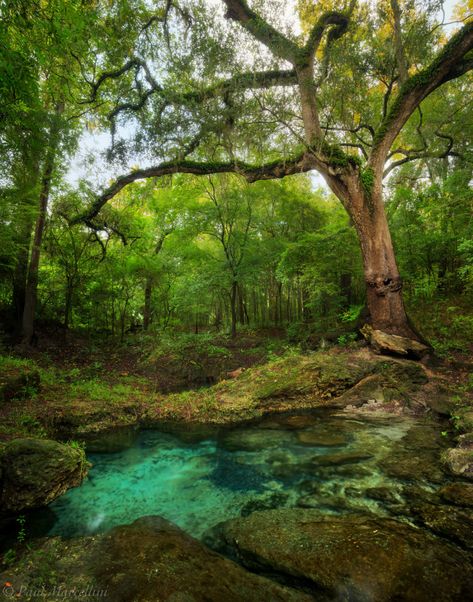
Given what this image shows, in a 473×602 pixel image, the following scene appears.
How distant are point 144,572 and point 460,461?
161 inches

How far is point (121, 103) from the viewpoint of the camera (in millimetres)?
10117

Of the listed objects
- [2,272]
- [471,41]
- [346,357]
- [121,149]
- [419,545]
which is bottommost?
[419,545]

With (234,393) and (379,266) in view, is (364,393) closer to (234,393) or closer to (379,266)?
(234,393)

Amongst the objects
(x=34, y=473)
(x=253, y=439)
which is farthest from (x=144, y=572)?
(x=253, y=439)

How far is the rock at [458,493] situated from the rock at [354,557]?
0.80m

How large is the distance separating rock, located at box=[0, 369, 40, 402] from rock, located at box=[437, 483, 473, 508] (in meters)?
8.24

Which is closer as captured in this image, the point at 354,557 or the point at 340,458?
the point at 354,557

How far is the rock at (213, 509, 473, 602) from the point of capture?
2.26 metres

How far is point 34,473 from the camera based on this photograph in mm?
3840

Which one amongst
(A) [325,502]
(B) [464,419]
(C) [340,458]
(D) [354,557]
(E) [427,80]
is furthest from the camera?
(E) [427,80]

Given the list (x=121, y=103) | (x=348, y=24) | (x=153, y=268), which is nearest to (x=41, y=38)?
(x=121, y=103)

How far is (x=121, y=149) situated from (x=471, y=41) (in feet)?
31.7

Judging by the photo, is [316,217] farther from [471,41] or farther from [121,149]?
[121,149]

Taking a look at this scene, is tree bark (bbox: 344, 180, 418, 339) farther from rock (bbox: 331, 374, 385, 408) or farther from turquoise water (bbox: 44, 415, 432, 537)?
turquoise water (bbox: 44, 415, 432, 537)
